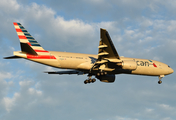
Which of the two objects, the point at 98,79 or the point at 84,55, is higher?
the point at 84,55

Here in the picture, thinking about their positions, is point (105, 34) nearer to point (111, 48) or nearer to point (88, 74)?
point (111, 48)

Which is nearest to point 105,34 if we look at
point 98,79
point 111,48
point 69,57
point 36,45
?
point 111,48

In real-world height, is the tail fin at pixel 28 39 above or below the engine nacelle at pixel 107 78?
above

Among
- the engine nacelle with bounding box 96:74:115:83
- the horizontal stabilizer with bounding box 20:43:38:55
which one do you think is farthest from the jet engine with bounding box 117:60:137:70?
the horizontal stabilizer with bounding box 20:43:38:55

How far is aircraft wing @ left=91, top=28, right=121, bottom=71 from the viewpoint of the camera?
85.6 ft

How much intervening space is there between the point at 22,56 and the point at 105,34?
1052 cm

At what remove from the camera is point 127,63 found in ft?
103

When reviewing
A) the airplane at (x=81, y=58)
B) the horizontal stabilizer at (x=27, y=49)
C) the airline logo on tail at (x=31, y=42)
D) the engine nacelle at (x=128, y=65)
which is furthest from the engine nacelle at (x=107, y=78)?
the horizontal stabilizer at (x=27, y=49)

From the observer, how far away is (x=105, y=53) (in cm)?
2869

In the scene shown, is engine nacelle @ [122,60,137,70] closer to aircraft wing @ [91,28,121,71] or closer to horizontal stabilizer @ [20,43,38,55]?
aircraft wing @ [91,28,121,71]

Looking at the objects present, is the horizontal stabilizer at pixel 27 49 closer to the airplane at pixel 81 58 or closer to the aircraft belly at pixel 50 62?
the airplane at pixel 81 58

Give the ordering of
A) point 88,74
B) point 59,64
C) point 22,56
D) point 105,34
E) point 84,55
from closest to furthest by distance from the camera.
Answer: point 105,34 < point 22,56 < point 59,64 < point 84,55 < point 88,74

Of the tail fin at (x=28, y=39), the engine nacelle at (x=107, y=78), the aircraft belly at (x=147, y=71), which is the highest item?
the tail fin at (x=28, y=39)

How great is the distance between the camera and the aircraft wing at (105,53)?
26.1 m
